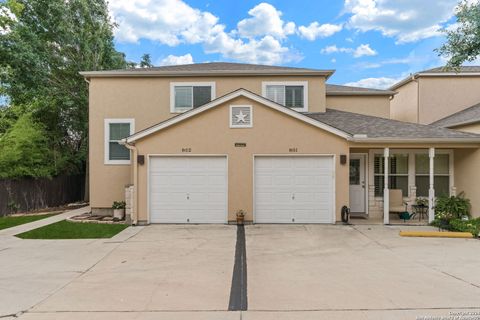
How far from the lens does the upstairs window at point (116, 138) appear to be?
13.2 meters

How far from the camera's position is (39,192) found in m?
16.0

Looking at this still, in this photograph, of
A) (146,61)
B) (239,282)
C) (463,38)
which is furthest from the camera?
(146,61)

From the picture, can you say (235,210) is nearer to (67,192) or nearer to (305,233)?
(305,233)

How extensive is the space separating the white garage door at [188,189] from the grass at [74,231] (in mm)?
1490

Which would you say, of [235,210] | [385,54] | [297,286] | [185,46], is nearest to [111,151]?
[235,210]

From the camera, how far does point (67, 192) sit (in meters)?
18.5

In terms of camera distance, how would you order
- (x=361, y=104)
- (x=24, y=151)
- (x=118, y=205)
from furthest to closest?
(x=361, y=104) < (x=24, y=151) < (x=118, y=205)

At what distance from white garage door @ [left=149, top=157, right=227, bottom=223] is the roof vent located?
131 centimetres

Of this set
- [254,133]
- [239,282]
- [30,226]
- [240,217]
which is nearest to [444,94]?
[254,133]

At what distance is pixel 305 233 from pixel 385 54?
17.1m

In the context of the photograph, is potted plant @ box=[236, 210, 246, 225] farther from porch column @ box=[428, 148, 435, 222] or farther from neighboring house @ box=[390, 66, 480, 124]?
neighboring house @ box=[390, 66, 480, 124]

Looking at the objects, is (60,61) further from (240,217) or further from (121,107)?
(240,217)

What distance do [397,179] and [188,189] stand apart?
26.2 feet

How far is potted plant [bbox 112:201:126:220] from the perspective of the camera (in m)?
12.1
